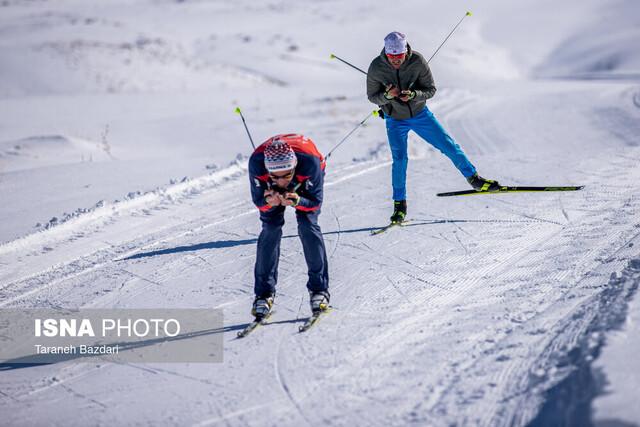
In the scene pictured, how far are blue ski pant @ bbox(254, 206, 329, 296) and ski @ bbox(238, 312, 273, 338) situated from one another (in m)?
0.22

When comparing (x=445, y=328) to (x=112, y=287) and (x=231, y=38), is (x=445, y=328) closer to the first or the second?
(x=112, y=287)

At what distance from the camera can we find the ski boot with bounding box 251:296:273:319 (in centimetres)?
554

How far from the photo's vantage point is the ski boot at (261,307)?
554cm

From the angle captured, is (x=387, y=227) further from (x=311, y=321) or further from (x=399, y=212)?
Answer: (x=311, y=321)

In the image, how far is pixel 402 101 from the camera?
291 inches

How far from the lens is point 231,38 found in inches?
1687

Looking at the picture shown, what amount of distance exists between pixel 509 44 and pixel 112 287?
42.9 meters

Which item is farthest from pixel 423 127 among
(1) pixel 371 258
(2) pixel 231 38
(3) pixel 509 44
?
(3) pixel 509 44

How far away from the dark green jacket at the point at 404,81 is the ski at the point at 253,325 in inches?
124

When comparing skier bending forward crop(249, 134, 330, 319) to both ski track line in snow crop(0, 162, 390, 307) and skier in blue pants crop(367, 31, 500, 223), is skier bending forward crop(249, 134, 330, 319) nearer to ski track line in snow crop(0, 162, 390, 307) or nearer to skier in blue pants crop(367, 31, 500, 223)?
skier in blue pants crop(367, 31, 500, 223)

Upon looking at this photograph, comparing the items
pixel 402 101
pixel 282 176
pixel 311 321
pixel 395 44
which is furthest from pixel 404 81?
pixel 311 321

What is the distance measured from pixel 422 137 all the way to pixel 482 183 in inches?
39.3

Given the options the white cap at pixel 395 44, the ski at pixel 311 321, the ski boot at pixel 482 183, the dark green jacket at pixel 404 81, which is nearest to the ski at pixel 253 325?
the ski at pixel 311 321

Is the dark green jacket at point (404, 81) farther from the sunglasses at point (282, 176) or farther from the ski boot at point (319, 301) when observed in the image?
the ski boot at point (319, 301)
